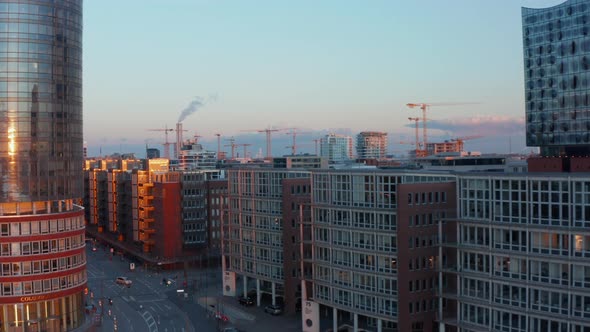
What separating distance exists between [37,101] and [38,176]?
9.89 metres

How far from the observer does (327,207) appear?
79812 mm

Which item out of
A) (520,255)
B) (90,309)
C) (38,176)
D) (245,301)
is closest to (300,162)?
(245,301)

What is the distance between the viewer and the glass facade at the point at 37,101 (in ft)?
274

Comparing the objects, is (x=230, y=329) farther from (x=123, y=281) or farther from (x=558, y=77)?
(x=558, y=77)

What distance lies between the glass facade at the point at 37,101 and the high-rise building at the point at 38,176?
0.40ft

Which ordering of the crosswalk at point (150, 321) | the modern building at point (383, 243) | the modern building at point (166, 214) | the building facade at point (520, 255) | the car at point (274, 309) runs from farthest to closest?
1. the modern building at point (166, 214)
2. the car at point (274, 309)
3. the crosswalk at point (150, 321)
4. the modern building at point (383, 243)
5. the building facade at point (520, 255)

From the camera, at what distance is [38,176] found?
84.9 meters

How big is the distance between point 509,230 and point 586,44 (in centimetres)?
7729

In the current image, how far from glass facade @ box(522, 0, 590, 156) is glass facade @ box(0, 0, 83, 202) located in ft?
305

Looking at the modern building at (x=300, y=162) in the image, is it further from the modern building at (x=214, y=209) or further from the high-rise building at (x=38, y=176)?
the high-rise building at (x=38, y=176)

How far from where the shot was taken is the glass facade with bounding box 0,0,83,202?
83438 millimetres

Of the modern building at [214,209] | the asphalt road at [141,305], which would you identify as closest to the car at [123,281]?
the asphalt road at [141,305]

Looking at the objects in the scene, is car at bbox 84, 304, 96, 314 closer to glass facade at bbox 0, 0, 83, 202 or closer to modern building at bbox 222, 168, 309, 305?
glass facade at bbox 0, 0, 83, 202

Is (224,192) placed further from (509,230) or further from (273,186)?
(509,230)
